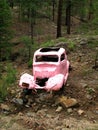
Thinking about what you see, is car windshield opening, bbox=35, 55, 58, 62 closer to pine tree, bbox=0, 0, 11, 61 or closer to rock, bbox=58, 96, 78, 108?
rock, bbox=58, 96, 78, 108

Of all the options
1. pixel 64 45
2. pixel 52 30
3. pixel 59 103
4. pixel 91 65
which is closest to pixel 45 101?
pixel 59 103

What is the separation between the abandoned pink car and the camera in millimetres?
14172

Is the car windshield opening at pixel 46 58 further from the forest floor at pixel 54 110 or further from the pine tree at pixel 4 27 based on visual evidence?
the pine tree at pixel 4 27

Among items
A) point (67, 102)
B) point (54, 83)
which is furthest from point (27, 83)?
point (67, 102)

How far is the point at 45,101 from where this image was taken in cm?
1384

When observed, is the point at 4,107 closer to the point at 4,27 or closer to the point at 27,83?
the point at 27,83

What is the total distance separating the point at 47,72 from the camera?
15.3 meters

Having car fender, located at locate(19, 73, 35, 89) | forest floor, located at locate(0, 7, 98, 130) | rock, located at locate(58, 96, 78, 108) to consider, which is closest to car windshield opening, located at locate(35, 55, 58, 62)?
forest floor, located at locate(0, 7, 98, 130)

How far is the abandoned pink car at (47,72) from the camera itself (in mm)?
14172

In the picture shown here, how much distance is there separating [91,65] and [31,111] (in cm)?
790

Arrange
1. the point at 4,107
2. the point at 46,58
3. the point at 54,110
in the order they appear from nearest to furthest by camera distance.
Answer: the point at 54,110, the point at 4,107, the point at 46,58

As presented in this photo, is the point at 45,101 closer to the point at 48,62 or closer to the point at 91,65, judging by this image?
the point at 48,62

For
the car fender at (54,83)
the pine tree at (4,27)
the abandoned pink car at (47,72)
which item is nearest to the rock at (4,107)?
the abandoned pink car at (47,72)

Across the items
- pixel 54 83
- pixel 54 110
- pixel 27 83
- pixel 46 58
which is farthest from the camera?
pixel 46 58
